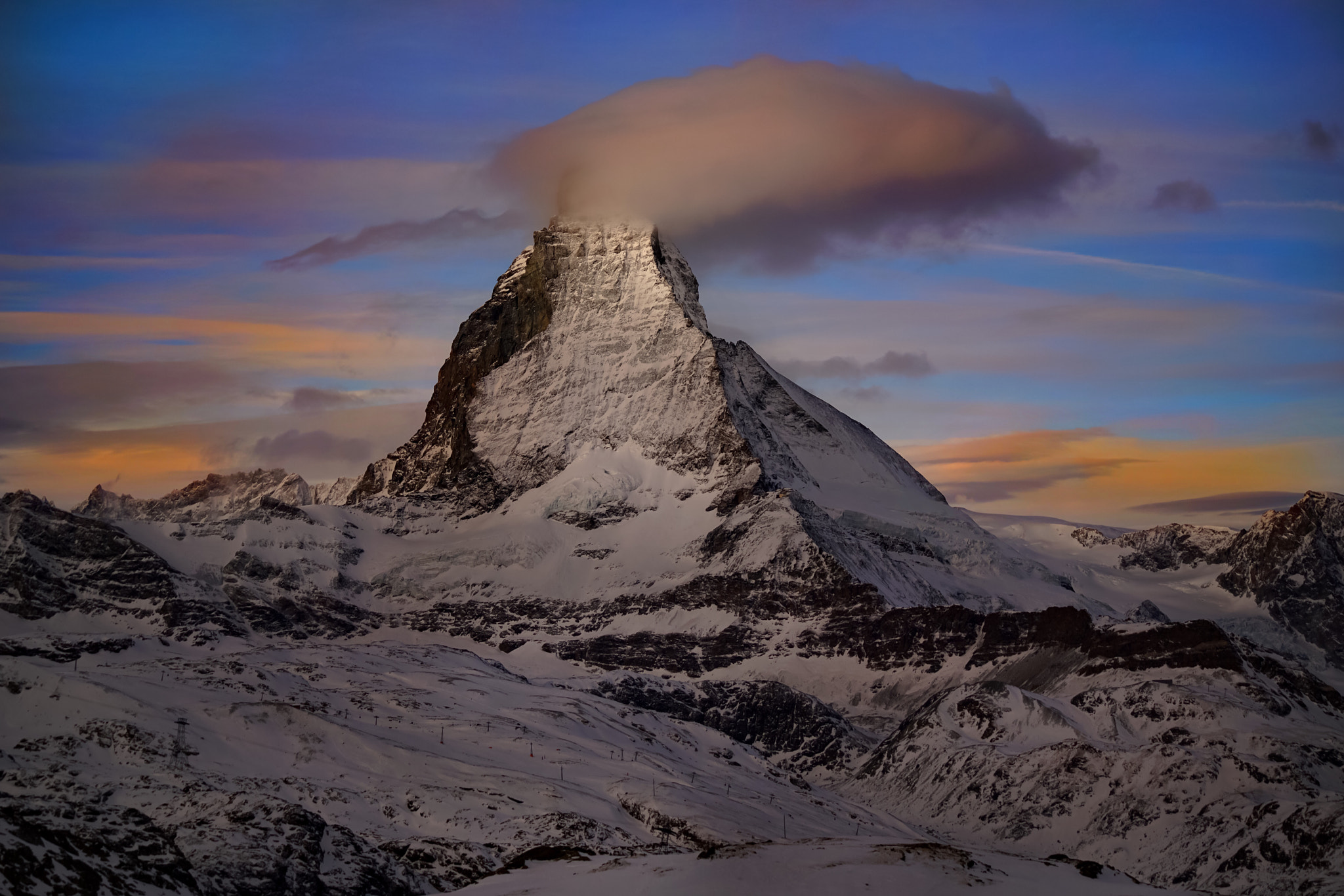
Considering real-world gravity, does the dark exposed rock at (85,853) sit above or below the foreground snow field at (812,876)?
above

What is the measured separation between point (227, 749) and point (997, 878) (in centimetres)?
10833

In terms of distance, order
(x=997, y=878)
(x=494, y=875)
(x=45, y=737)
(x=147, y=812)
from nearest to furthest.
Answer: (x=997, y=878)
(x=494, y=875)
(x=147, y=812)
(x=45, y=737)

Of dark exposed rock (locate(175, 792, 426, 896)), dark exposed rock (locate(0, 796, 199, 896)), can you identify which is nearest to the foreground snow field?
dark exposed rock (locate(175, 792, 426, 896))

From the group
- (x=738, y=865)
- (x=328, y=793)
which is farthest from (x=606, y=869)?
(x=328, y=793)

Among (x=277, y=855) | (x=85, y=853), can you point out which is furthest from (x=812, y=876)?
(x=277, y=855)

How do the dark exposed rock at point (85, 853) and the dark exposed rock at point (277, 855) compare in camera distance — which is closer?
the dark exposed rock at point (85, 853)

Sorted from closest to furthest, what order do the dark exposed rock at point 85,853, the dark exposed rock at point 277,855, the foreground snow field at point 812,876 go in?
the dark exposed rock at point 85,853
the foreground snow field at point 812,876
the dark exposed rock at point 277,855

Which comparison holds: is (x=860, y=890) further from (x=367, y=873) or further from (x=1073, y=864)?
(x=367, y=873)

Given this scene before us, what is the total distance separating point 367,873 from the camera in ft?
459

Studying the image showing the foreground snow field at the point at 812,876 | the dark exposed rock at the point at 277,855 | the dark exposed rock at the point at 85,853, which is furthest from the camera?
the dark exposed rock at the point at 277,855

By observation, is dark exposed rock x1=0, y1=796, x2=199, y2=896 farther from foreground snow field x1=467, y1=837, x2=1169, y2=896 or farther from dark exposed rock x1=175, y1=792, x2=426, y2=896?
foreground snow field x1=467, y1=837, x2=1169, y2=896

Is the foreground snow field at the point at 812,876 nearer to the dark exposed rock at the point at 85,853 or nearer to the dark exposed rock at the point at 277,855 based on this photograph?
the dark exposed rock at the point at 277,855

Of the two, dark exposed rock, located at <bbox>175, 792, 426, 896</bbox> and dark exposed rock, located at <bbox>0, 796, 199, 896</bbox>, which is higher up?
dark exposed rock, located at <bbox>0, 796, 199, 896</bbox>

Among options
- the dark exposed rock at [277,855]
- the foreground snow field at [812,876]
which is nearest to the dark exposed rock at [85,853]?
the dark exposed rock at [277,855]
